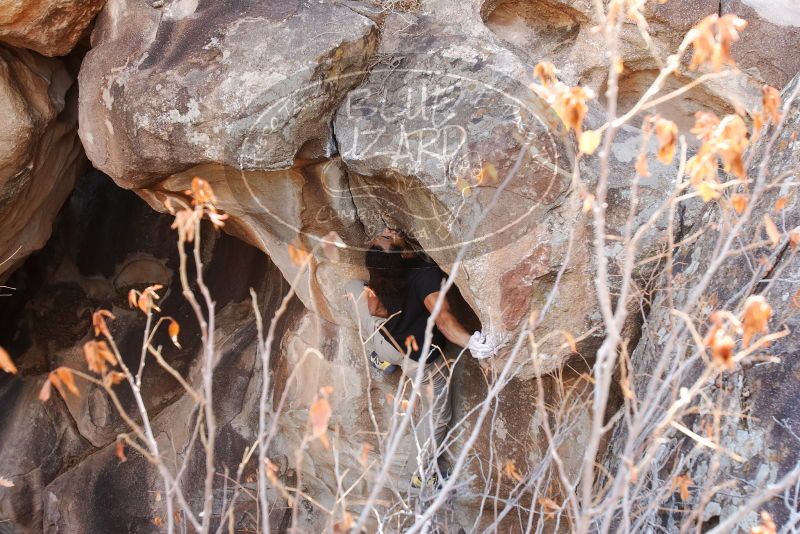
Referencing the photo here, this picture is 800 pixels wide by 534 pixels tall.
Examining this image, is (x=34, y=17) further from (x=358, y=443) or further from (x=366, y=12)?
(x=358, y=443)

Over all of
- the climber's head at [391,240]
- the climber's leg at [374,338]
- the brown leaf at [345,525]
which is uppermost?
the brown leaf at [345,525]

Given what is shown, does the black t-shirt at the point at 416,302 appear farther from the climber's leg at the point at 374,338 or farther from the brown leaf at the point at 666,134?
the brown leaf at the point at 666,134

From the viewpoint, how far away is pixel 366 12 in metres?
2.30

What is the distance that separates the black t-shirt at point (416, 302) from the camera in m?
2.43

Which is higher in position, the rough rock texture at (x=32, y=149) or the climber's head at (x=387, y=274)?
the rough rock texture at (x=32, y=149)

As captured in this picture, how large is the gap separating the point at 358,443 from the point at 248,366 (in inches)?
25.8

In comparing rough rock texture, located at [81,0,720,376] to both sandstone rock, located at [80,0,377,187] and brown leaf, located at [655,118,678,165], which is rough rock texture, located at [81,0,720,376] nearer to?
sandstone rock, located at [80,0,377,187]

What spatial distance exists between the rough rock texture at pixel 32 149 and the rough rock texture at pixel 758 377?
2.13 m

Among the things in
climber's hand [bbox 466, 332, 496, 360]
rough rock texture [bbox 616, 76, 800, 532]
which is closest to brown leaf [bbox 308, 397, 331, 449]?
rough rock texture [bbox 616, 76, 800, 532]

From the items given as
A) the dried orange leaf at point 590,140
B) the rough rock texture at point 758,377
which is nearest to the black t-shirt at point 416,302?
the rough rock texture at point 758,377

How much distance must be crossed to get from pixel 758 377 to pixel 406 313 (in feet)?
3.58

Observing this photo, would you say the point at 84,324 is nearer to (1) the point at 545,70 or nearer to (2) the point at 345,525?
(2) the point at 345,525

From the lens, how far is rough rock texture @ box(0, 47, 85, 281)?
2545mm

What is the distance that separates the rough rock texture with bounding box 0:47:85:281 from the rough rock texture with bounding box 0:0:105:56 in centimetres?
15
